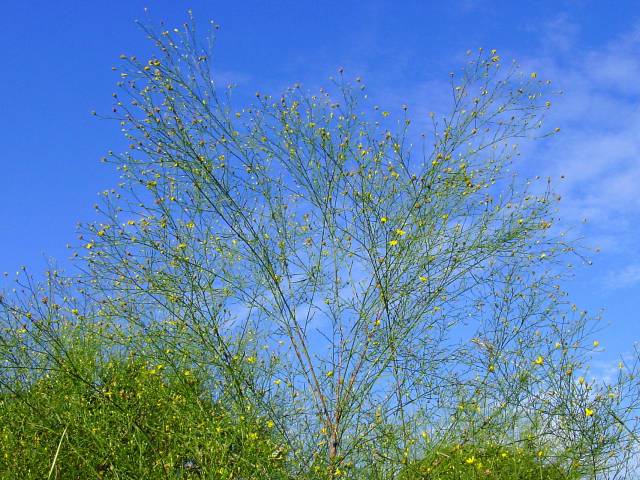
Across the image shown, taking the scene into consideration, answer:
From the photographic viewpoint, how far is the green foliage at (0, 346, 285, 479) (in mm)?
5160

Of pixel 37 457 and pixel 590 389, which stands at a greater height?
pixel 590 389

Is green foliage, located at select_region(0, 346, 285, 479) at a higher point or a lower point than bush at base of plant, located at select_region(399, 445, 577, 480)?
lower

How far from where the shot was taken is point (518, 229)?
20.4ft

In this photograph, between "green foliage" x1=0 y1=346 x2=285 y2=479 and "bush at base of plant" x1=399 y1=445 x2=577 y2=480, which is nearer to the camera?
"green foliage" x1=0 y1=346 x2=285 y2=479

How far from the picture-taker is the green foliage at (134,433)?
5.16 m

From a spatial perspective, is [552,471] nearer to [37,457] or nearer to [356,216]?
[356,216]

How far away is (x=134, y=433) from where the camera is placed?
5648mm

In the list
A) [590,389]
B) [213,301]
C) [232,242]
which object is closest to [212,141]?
[232,242]

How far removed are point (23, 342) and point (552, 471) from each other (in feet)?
17.5

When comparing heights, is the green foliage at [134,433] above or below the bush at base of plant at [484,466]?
below

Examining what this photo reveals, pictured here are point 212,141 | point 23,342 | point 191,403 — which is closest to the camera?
→ point 191,403

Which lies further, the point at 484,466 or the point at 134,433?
the point at 484,466

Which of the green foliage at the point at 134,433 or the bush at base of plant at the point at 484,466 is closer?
the green foliage at the point at 134,433

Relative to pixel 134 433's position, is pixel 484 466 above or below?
above
